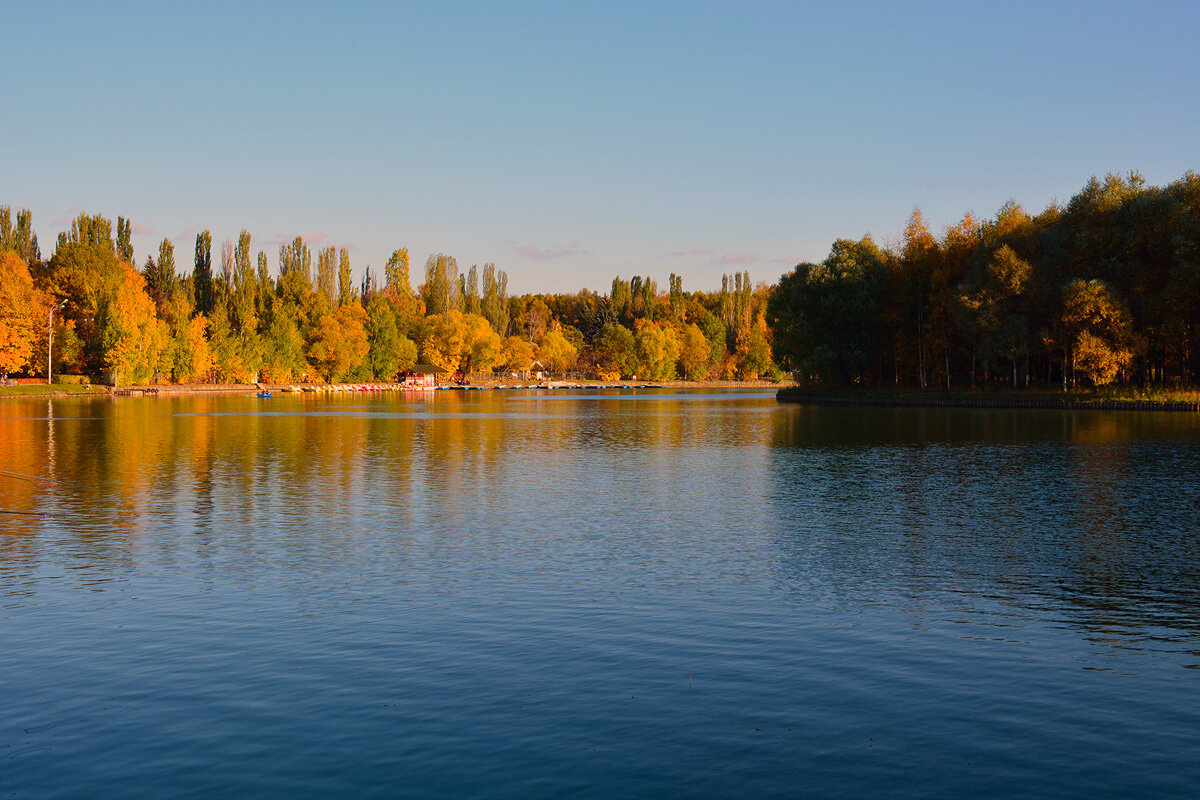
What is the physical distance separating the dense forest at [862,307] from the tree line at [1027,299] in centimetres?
17

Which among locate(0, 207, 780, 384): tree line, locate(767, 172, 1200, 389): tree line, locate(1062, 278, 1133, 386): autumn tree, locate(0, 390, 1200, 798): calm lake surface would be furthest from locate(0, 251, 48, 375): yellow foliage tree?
locate(1062, 278, 1133, 386): autumn tree

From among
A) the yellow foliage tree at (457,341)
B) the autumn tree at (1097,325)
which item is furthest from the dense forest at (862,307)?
the yellow foliage tree at (457,341)

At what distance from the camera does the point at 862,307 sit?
106 m

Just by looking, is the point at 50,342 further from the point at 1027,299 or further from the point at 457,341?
the point at 1027,299

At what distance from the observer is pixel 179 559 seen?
2019 centimetres

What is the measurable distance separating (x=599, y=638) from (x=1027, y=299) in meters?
83.4

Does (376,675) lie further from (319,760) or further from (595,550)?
(595,550)

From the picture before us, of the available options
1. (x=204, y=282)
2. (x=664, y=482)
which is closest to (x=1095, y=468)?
(x=664, y=482)

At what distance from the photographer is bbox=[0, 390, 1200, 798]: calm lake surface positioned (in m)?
9.55

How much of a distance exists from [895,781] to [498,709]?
4368mm

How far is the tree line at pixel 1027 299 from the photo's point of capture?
7956 cm

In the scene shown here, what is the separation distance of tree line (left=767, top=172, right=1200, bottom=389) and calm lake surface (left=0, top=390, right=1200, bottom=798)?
52.6 meters

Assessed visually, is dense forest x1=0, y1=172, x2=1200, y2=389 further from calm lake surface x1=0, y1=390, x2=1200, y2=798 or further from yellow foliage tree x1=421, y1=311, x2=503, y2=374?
calm lake surface x1=0, y1=390, x2=1200, y2=798

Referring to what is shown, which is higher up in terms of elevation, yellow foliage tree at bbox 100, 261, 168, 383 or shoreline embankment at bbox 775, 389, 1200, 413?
yellow foliage tree at bbox 100, 261, 168, 383
